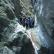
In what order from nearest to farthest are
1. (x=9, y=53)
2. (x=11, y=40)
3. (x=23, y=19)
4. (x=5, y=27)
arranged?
(x=9, y=53) → (x=11, y=40) → (x=5, y=27) → (x=23, y=19)

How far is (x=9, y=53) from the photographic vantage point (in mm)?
7359

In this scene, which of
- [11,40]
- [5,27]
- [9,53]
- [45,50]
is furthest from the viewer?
[45,50]

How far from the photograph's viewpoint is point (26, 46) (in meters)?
7.94

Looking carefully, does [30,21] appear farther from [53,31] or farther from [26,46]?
[26,46]

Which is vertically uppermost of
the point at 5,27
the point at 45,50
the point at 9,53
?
the point at 5,27

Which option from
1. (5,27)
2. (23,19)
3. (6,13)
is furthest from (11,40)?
(23,19)

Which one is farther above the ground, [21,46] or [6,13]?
[6,13]

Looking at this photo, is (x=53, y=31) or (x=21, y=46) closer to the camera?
(x=21, y=46)

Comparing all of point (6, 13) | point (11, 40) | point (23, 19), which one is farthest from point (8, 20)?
point (23, 19)

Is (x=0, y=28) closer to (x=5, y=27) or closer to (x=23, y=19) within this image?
(x=5, y=27)

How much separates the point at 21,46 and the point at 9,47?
470 mm

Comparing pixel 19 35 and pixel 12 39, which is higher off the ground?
pixel 19 35

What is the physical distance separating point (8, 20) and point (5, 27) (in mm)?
478

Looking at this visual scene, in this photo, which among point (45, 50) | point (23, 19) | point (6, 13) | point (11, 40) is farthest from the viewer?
point (23, 19)
